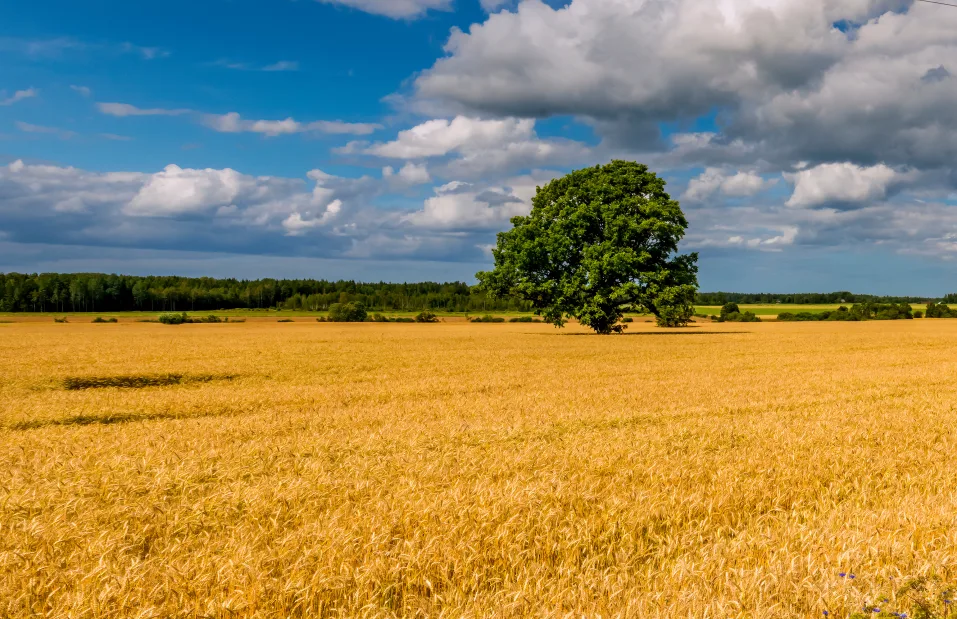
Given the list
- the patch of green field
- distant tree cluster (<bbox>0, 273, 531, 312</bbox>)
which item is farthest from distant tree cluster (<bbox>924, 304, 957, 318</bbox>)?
distant tree cluster (<bbox>0, 273, 531, 312</bbox>)

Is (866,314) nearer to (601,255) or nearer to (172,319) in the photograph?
(601,255)

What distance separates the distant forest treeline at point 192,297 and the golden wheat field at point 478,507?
11741 centimetres

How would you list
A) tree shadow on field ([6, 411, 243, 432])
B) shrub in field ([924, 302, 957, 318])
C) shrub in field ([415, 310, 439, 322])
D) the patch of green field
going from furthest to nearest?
the patch of green field → shrub in field ([924, 302, 957, 318]) → shrub in field ([415, 310, 439, 322]) → tree shadow on field ([6, 411, 243, 432])

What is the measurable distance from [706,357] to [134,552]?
1135 inches

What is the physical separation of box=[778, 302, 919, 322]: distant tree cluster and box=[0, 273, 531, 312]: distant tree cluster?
56978mm

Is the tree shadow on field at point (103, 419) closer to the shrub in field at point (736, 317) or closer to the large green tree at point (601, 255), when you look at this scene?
the large green tree at point (601, 255)

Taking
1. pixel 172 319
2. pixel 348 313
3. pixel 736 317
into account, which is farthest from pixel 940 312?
pixel 172 319

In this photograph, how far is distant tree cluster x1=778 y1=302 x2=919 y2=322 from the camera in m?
106

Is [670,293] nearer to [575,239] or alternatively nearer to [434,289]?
[575,239]

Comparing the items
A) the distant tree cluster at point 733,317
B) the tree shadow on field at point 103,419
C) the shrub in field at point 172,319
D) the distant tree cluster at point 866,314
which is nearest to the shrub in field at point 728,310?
the distant tree cluster at point 733,317

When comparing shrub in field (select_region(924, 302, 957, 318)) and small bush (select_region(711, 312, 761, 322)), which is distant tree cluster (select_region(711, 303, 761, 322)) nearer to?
small bush (select_region(711, 312, 761, 322))

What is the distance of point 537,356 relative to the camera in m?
31.4

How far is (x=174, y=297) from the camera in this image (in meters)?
148

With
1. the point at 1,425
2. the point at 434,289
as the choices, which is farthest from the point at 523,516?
the point at 434,289
